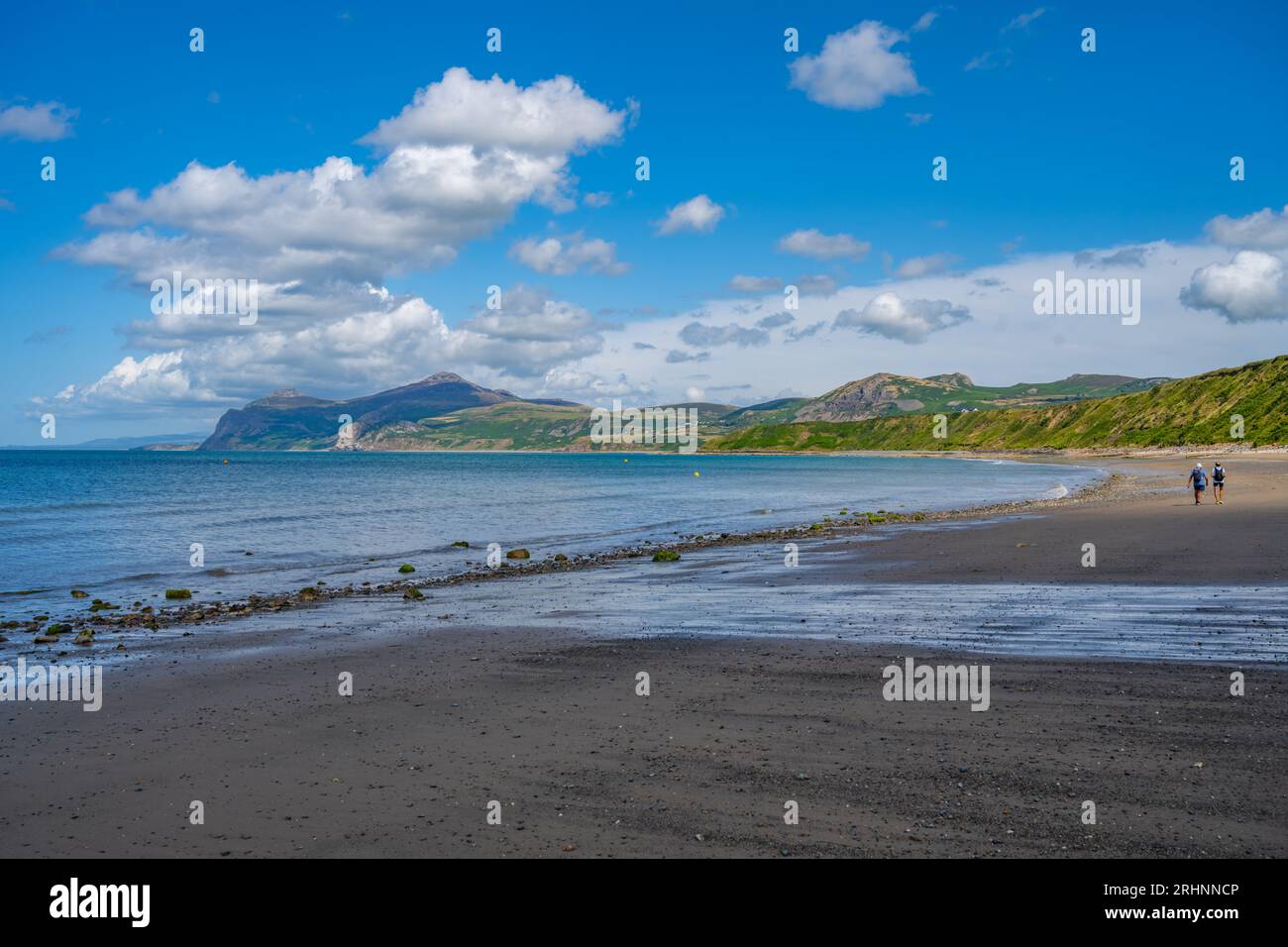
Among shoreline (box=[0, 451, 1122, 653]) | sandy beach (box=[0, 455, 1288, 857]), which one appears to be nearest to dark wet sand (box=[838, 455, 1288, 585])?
sandy beach (box=[0, 455, 1288, 857])

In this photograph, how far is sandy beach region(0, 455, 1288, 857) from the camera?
A: 8.14m

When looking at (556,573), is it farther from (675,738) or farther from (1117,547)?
(1117,547)

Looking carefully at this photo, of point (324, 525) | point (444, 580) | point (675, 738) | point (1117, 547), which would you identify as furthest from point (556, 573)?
point (324, 525)

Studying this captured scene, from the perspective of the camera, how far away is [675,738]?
10961mm

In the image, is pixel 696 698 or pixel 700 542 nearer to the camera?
pixel 696 698

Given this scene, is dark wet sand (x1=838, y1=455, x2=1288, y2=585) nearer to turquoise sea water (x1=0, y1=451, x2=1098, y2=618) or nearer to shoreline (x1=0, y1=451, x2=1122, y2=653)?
shoreline (x1=0, y1=451, x2=1122, y2=653)

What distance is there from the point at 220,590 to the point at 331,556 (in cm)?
966

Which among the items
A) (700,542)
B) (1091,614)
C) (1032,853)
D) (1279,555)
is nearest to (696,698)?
(1032,853)

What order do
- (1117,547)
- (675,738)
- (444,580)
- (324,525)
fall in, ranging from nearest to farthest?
(675,738), (444,580), (1117,547), (324,525)

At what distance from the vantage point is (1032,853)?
24.5 ft

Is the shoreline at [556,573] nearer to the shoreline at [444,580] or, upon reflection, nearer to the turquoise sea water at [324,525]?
the shoreline at [444,580]
